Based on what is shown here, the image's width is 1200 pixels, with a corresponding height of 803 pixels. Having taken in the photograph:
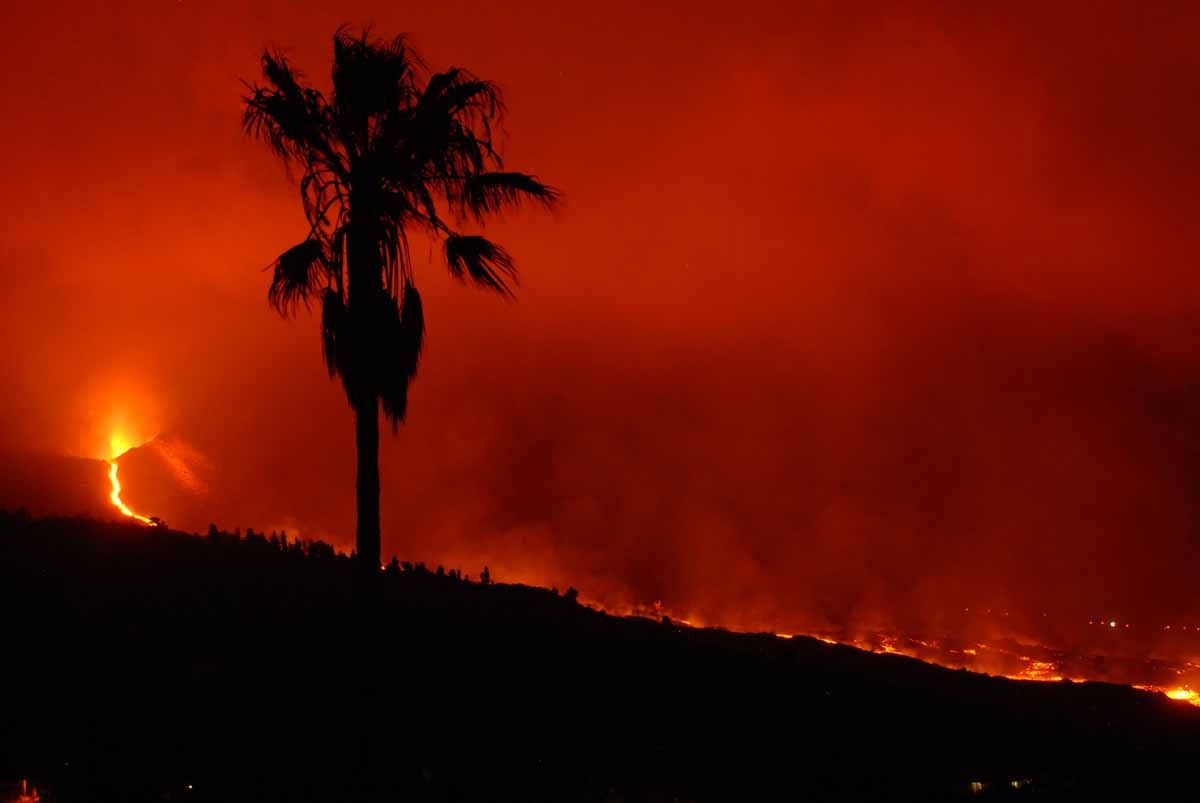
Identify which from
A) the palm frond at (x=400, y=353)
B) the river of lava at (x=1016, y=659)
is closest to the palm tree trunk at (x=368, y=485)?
the palm frond at (x=400, y=353)

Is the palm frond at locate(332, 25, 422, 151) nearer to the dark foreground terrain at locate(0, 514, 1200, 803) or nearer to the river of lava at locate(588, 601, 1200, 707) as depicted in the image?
the dark foreground terrain at locate(0, 514, 1200, 803)

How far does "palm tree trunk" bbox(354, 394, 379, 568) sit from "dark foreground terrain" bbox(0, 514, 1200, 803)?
495 millimetres

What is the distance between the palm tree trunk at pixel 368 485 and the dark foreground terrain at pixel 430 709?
19.5 inches

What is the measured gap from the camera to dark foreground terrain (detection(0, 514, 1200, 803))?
1205cm

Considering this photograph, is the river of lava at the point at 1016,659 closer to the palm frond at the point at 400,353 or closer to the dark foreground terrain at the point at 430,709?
the dark foreground terrain at the point at 430,709

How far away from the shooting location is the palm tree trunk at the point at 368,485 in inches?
517

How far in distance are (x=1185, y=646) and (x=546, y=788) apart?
55.7 meters

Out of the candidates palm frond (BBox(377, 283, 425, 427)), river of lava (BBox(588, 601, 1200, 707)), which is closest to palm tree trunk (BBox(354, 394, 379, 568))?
palm frond (BBox(377, 283, 425, 427))

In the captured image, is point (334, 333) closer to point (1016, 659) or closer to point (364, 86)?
point (364, 86)

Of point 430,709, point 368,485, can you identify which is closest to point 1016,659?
point 430,709

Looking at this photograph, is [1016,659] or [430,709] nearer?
[430,709]

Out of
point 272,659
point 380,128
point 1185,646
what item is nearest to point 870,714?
point 272,659

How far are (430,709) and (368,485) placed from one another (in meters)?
3.24

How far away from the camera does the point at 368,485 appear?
1325cm
